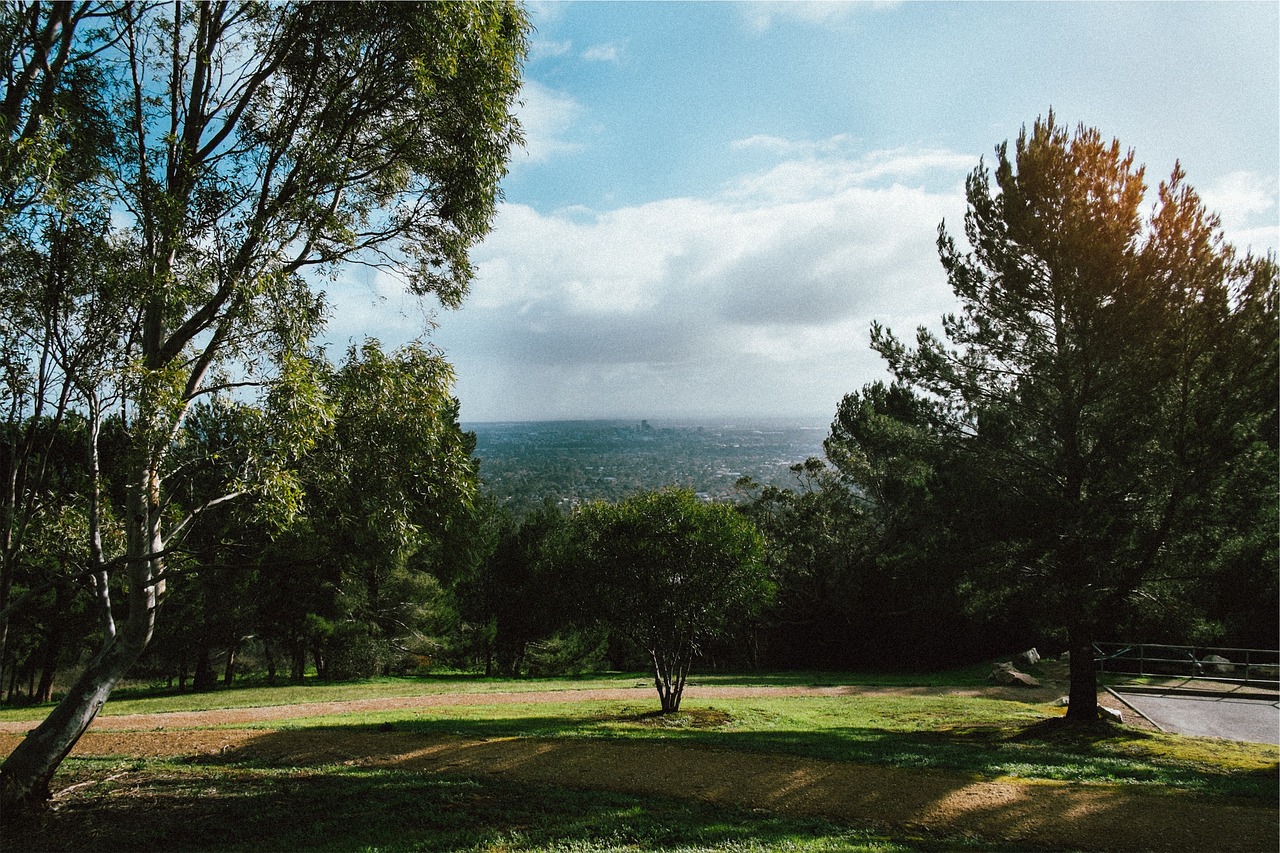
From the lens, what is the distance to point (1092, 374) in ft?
39.2

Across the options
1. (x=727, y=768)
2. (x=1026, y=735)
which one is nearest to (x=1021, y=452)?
(x=1026, y=735)

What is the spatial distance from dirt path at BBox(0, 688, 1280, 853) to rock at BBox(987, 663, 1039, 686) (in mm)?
14112

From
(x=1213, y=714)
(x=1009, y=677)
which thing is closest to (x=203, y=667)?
(x=1009, y=677)

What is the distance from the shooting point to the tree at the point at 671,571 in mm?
13703

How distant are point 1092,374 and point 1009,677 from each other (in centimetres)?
1323

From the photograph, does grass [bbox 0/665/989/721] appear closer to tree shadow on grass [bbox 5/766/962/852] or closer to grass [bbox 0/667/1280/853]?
grass [bbox 0/667/1280/853]

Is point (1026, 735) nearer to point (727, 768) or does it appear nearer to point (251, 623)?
point (727, 768)

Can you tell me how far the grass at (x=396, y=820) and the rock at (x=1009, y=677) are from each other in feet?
55.5

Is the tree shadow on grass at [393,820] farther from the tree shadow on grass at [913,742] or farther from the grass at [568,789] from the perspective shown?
the tree shadow on grass at [913,742]

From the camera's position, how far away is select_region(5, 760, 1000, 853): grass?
240 inches

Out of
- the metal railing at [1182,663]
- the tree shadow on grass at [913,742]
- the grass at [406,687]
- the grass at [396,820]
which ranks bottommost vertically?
the grass at [406,687]

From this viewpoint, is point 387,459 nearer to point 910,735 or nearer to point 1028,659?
point 910,735

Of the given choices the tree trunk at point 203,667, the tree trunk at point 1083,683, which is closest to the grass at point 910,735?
the tree trunk at point 1083,683

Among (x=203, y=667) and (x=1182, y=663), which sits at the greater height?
(x=1182, y=663)
